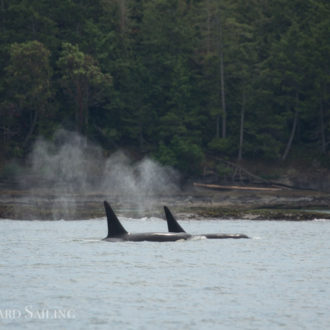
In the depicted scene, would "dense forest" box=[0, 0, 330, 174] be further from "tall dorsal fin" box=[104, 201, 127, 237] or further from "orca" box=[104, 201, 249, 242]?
"tall dorsal fin" box=[104, 201, 127, 237]

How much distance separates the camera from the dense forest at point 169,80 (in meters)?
100

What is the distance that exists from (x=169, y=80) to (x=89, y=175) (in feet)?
61.6

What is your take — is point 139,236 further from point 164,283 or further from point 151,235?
point 164,283

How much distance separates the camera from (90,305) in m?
26.3

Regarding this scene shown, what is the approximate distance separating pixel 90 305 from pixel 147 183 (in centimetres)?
7282

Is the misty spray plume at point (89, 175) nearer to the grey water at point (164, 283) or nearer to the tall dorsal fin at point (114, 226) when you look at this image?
the grey water at point (164, 283)

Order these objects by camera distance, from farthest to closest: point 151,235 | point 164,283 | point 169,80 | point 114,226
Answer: point 169,80
point 151,235
point 114,226
point 164,283

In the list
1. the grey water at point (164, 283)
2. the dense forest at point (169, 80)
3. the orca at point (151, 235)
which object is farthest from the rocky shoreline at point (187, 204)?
the orca at point (151, 235)

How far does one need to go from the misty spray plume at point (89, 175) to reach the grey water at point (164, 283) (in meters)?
38.4

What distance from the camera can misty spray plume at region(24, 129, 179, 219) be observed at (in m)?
90.6

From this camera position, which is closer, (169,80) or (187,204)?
(187,204)

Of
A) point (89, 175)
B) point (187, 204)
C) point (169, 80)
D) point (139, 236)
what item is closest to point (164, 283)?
point (139, 236)

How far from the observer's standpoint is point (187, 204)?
283 feet

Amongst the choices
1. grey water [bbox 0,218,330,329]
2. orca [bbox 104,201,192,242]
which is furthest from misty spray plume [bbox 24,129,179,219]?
orca [bbox 104,201,192,242]
